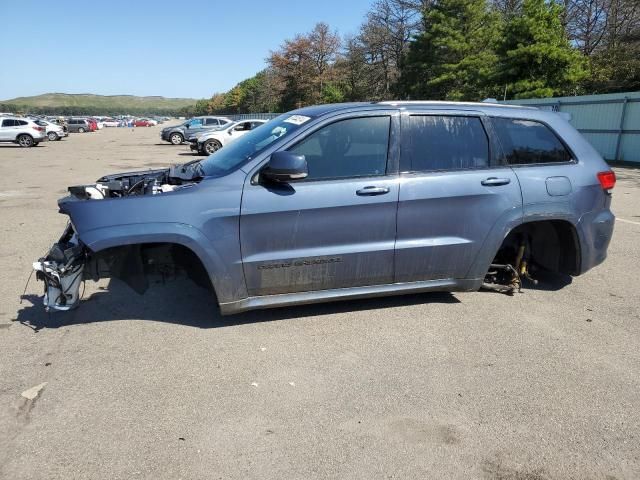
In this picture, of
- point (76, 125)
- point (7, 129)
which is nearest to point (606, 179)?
point (7, 129)

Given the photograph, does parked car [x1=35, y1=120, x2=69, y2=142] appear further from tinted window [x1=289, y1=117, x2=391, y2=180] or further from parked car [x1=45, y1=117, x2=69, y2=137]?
tinted window [x1=289, y1=117, x2=391, y2=180]

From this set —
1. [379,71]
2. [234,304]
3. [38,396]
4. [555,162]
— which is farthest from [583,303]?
[379,71]

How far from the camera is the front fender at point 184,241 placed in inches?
143

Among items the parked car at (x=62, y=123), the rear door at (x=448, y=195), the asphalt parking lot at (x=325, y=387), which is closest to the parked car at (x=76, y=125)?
the parked car at (x=62, y=123)

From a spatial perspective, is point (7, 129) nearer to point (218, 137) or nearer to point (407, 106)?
point (218, 137)

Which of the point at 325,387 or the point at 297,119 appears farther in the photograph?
the point at 297,119

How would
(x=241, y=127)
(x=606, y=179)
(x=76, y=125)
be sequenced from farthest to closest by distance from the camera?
1. (x=76, y=125)
2. (x=241, y=127)
3. (x=606, y=179)

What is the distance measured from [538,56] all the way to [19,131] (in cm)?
2950

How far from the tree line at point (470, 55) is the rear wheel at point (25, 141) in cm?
2710

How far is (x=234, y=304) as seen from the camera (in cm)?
391

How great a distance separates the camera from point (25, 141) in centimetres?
3019

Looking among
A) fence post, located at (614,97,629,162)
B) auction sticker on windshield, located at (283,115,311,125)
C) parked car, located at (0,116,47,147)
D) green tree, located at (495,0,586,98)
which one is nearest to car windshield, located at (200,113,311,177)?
auction sticker on windshield, located at (283,115,311,125)

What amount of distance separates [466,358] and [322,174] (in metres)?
1.79

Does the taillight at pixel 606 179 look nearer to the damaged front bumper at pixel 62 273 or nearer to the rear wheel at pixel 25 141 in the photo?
the damaged front bumper at pixel 62 273
